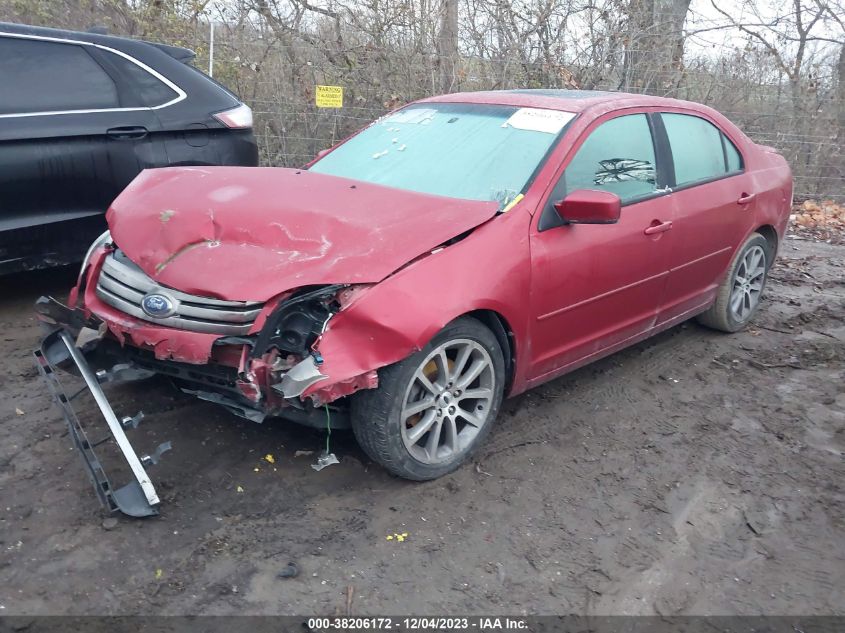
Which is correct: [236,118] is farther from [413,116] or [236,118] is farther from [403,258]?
[403,258]

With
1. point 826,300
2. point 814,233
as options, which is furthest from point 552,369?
point 814,233

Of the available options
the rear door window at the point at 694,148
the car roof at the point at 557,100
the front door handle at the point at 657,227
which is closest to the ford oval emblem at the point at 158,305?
the car roof at the point at 557,100

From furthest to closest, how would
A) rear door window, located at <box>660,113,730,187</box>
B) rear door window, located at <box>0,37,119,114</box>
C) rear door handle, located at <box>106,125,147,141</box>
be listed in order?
rear door handle, located at <box>106,125,147,141</box>, rear door window, located at <box>0,37,119,114</box>, rear door window, located at <box>660,113,730,187</box>

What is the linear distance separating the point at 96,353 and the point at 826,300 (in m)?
5.95

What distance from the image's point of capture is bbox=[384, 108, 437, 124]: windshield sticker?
14.9ft

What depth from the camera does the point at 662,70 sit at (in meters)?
11.1

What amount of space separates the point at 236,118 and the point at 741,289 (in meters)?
3.98

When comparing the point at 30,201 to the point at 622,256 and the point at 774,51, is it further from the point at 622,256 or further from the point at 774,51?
the point at 774,51

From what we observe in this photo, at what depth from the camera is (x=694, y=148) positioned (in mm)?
4836

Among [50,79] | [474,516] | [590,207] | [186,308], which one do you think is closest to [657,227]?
[590,207]

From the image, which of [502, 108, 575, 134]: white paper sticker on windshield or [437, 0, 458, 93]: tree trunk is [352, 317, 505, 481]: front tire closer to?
[502, 108, 575, 134]: white paper sticker on windshield

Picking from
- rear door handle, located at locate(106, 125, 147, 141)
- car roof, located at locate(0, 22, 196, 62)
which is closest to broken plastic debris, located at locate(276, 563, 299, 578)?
rear door handle, located at locate(106, 125, 147, 141)

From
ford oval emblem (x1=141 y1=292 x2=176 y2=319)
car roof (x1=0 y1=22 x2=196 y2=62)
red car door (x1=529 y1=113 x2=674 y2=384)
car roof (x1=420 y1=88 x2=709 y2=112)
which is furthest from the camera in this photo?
car roof (x1=0 y1=22 x2=196 y2=62)

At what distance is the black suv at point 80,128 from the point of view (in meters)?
4.73
